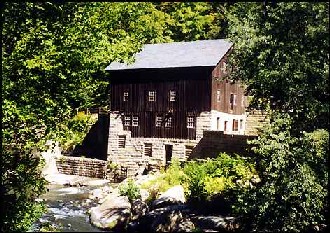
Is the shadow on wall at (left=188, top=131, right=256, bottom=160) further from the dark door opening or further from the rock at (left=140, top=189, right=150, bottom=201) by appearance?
the rock at (left=140, top=189, right=150, bottom=201)

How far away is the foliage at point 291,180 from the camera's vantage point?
1534cm

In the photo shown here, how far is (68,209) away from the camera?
26.6 m

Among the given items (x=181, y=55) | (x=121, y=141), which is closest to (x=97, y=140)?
(x=121, y=141)

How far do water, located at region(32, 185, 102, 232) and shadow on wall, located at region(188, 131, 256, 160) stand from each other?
9314 millimetres

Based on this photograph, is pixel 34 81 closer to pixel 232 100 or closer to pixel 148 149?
pixel 148 149

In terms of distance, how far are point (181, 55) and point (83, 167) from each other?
13650mm

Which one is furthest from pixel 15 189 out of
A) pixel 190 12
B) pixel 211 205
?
pixel 190 12

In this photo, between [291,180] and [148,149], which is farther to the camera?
[148,149]

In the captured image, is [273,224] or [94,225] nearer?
[273,224]

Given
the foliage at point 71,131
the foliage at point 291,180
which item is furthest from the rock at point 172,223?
the foliage at point 71,131

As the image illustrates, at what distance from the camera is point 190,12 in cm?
5050

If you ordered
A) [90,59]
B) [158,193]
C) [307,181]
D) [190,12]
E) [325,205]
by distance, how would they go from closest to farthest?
[90,59], [307,181], [325,205], [158,193], [190,12]

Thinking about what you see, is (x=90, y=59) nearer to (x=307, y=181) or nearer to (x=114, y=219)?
(x=307, y=181)

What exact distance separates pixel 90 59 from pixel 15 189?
4388 millimetres
